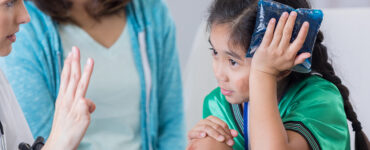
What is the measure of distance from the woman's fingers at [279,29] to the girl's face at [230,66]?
0.38ft

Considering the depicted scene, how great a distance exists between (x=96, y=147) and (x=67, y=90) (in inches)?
19.9

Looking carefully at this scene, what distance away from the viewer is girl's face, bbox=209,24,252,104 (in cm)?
81

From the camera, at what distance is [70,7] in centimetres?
119

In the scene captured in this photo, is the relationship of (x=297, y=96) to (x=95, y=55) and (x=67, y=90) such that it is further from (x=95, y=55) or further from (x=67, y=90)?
(x=95, y=55)

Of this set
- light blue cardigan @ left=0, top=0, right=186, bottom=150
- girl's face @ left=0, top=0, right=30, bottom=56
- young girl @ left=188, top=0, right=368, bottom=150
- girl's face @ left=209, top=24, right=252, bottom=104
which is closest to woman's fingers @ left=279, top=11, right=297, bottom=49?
young girl @ left=188, top=0, right=368, bottom=150

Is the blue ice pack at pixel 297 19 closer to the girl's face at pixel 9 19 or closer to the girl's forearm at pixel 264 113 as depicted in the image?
the girl's forearm at pixel 264 113

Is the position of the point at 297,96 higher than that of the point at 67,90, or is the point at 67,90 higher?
the point at 67,90

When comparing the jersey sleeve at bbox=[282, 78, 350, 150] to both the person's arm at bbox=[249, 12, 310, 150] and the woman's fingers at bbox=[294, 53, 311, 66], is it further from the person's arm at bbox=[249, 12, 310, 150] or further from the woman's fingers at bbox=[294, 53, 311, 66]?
the woman's fingers at bbox=[294, 53, 311, 66]

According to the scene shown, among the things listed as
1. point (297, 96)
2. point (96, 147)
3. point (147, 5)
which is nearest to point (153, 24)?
point (147, 5)

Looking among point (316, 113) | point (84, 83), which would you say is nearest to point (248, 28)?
point (316, 113)

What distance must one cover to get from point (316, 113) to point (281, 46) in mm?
172

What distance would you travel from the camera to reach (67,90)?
71cm

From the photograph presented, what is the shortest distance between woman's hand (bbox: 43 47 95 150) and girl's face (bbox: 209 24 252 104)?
250 millimetres

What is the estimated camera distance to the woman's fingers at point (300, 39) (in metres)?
0.67
